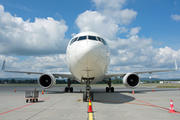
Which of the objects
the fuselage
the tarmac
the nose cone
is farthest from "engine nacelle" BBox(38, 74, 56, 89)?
the nose cone

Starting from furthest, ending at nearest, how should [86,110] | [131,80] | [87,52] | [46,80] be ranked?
1. [46,80]
2. [131,80]
3. [87,52]
4. [86,110]

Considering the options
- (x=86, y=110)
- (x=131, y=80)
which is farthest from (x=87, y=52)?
(x=131, y=80)

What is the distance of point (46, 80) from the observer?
14.3m

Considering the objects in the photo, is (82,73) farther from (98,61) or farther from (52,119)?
(52,119)

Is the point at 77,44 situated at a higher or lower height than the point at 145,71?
higher

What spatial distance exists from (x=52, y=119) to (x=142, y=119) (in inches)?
122

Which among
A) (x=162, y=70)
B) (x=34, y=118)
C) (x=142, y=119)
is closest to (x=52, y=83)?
(x=34, y=118)

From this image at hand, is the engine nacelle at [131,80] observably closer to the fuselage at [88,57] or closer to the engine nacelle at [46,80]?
Result: the fuselage at [88,57]

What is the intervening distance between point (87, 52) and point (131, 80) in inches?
333

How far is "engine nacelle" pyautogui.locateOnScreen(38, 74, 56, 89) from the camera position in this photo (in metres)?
13.4

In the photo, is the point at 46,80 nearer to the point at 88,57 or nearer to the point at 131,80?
the point at 131,80

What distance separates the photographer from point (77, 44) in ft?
23.4

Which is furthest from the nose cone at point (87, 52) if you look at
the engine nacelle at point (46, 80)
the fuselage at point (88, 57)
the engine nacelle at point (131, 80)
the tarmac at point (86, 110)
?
the engine nacelle at point (46, 80)

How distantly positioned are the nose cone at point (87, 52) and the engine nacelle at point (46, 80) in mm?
7697
